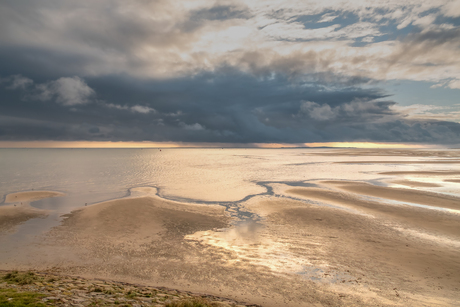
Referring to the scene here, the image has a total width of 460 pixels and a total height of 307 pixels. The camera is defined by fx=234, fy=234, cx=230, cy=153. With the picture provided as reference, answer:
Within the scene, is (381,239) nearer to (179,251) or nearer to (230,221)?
(230,221)

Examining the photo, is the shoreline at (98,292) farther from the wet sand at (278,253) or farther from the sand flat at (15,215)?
the sand flat at (15,215)

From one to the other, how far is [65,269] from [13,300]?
593 cm

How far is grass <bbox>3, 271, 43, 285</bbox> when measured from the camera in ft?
34.0

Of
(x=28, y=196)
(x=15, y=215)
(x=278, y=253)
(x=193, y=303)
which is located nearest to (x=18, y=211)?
(x=15, y=215)

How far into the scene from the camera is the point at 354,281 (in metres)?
11.9

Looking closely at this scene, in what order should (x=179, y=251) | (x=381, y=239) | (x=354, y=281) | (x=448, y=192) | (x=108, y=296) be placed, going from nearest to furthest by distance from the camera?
1. (x=108, y=296)
2. (x=354, y=281)
3. (x=179, y=251)
4. (x=381, y=239)
5. (x=448, y=192)

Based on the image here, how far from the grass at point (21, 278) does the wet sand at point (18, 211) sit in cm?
1099

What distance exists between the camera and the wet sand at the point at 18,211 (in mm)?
21203

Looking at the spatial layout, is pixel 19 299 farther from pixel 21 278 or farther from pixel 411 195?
pixel 411 195

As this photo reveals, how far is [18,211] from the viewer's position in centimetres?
2536

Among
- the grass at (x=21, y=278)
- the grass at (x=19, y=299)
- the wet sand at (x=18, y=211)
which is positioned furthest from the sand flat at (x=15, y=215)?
the grass at (x=19, y=299)

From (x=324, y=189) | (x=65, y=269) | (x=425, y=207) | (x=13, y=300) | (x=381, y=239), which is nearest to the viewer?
(x=13, y=300)

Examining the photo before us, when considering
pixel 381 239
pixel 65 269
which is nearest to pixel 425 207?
pixel 381 239

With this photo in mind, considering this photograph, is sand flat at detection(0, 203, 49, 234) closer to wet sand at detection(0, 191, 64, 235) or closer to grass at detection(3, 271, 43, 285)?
wet sand at detection(0, 191, 64, 235)
